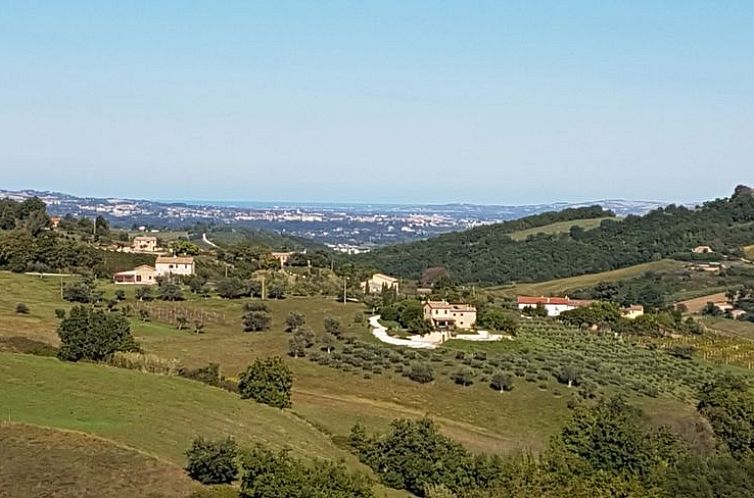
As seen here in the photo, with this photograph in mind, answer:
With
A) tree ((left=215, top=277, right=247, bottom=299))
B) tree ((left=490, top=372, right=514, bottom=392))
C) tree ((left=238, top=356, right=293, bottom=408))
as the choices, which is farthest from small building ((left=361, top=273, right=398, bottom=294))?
tree ((left=238, top=356, right=293, bottom=408))

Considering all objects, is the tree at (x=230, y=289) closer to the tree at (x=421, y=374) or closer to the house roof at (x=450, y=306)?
the house roof at (x=450, y=306)

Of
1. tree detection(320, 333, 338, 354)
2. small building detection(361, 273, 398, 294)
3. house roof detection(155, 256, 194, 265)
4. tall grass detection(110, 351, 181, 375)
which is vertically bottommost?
small building detection(361, 273, 398, 294)

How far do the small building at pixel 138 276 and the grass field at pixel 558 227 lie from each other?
100m

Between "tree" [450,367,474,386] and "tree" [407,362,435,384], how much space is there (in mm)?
1297

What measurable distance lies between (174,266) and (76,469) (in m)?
64.3

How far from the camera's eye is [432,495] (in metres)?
32.6

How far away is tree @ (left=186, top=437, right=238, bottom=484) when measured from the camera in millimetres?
29672

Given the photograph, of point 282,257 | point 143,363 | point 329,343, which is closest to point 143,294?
point 329,343

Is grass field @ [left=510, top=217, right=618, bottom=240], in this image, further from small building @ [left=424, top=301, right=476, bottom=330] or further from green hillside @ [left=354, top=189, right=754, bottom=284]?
small building @ [left=424, top=301, right=476, bottom=330]

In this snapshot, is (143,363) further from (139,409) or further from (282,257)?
(282,257)

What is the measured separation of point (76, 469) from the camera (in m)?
28.6

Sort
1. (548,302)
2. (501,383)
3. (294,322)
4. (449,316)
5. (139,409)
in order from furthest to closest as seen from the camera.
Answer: (548,302) < (449,316) < (294,322) < (501,383) < (139,409)

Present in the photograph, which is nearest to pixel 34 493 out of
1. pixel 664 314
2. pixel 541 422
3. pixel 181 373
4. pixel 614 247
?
pixel 181 373

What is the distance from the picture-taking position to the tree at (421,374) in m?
56.0
